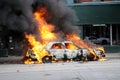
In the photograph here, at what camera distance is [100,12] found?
3275 cm

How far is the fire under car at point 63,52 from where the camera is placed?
23.4 metres

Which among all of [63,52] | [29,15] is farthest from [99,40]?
[63,52]

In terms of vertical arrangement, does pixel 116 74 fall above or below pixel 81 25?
below

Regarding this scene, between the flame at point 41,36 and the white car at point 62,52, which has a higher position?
the flame at point 41,36

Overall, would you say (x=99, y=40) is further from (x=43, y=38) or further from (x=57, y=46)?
(x=57, y=46)

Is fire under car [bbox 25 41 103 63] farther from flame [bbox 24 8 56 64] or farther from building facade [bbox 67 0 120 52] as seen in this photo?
building facade [bbox 67 0 120 52]

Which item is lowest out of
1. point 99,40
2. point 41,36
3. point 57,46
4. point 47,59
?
point 47,59

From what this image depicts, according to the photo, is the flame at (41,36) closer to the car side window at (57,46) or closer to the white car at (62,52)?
the white car at (62,52)

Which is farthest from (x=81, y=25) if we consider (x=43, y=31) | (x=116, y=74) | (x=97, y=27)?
(x=116, y=74)

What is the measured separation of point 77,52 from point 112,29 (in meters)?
10.1

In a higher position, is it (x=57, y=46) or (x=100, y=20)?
(x=100, y=20)

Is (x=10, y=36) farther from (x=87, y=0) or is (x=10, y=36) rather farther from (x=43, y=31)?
(x=87, y=0)

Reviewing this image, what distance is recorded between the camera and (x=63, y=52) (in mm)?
23609

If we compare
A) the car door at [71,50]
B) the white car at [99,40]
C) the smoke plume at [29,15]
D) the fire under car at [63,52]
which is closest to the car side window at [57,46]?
the fire under car at [63,52]
